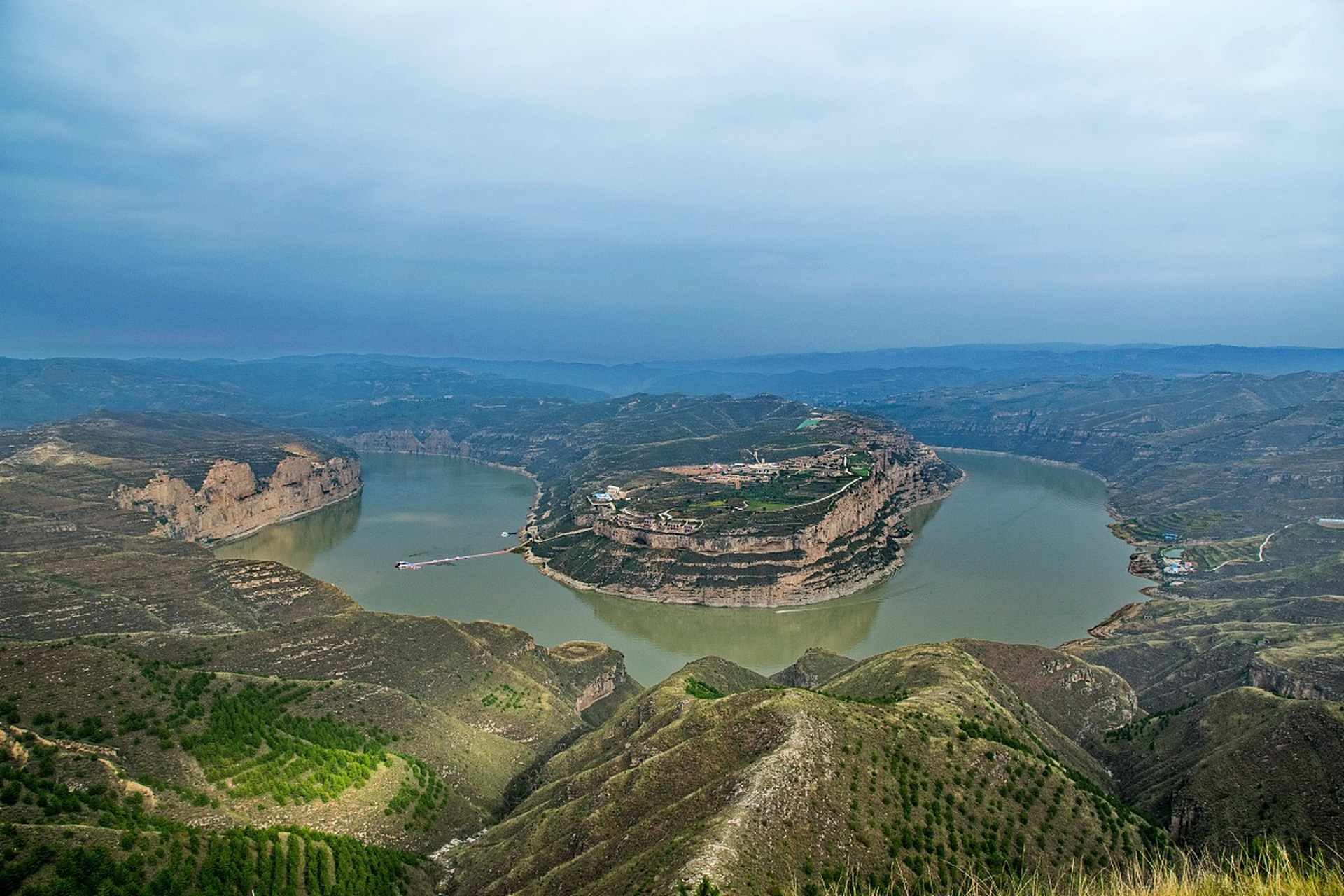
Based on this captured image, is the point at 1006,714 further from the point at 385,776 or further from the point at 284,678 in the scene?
the point at 284,678

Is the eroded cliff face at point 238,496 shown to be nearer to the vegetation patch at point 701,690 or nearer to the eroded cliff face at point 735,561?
the eroded cliff face at point 735,561

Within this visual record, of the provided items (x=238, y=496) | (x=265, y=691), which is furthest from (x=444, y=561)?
(x=265, y=691)

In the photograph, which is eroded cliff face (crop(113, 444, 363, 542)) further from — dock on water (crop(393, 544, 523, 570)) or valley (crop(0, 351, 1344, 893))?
dock on water (crop(393, 544, 523, 570))

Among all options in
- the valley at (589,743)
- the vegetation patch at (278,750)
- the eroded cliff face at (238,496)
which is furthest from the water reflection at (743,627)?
the eroded cliff face at (238,496)

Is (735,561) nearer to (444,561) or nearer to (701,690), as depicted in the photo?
(444,561)

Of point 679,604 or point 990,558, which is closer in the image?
point 679,604

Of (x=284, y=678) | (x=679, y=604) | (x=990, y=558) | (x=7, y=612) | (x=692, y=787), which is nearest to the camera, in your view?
(x=692, y=787)

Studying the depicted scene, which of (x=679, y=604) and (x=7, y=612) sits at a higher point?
(x=7, y=612)

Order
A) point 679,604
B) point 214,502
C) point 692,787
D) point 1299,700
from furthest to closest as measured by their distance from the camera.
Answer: point 214,502
point 679,604
point 1299,700
point 692,787

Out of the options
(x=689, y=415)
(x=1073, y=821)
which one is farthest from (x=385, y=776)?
(x=689, y=415)

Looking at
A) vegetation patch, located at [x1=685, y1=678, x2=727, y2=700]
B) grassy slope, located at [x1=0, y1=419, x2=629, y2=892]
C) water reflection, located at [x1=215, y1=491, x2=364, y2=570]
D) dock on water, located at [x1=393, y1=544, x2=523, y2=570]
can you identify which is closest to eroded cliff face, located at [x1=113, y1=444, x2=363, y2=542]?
water reflection, located at [x1=215, y1=491, x2=364, y2=570]
